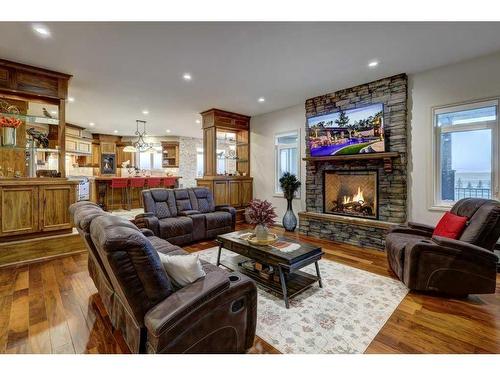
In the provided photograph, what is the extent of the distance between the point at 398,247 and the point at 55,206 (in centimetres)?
489

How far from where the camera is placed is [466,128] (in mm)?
3498

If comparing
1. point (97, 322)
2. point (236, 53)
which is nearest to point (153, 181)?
point (236, 53)

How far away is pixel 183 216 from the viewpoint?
470cm

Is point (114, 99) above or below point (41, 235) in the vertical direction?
above

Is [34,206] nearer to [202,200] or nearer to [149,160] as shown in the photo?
[202,200]

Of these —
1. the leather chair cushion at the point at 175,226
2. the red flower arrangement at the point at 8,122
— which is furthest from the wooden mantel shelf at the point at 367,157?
the red flower arrangement at the point at 8,122

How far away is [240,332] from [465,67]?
4459 mm

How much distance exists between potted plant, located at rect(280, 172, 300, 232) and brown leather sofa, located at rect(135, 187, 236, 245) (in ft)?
4.09

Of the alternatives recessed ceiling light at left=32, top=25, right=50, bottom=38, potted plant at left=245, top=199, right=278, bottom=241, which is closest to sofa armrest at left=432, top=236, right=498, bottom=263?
potted plant at left=245, top=199, right=278, bottom=241

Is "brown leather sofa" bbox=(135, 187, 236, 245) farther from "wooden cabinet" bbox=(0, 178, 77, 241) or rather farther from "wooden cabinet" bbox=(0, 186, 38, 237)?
"wooden cabinet" bbox=(0, 186, 38, 237)

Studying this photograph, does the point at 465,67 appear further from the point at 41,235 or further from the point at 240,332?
the point at 41,235

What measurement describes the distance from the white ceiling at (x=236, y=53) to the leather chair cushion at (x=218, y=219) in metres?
2.39

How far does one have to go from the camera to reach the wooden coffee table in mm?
2414
